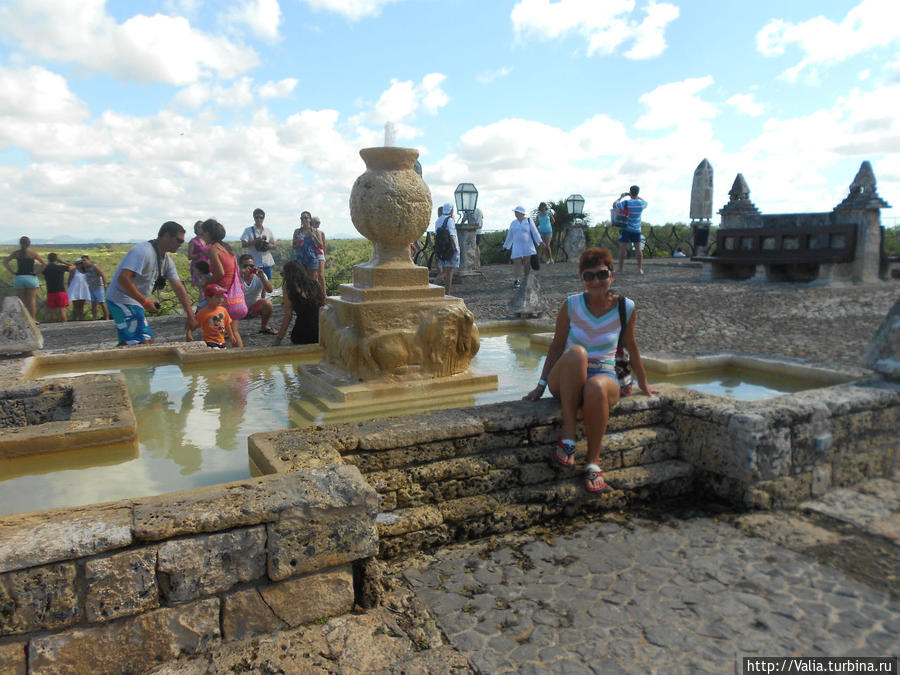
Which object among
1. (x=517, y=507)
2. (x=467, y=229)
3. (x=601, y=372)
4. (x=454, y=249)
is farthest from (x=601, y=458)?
(x=467, y=229)

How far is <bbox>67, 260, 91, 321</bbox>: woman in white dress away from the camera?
42.3ft

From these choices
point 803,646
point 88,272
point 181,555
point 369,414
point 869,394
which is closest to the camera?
point 181,555

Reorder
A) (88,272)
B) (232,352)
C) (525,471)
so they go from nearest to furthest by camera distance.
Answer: (525,471) < (232,352) < (88,272)

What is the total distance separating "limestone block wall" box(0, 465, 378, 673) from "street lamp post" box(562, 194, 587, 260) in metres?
18.9

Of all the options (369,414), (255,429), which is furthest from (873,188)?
(255,429)

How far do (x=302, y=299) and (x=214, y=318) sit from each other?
3.14 feet

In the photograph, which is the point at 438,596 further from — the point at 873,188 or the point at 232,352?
the point at 873,188

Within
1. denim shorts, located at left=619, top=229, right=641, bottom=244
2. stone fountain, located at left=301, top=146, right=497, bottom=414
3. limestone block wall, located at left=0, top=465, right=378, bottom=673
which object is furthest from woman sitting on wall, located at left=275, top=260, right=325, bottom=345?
denim shorts, located at left=619, top=229, right=641, bottom=244

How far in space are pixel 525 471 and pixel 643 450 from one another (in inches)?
33.6

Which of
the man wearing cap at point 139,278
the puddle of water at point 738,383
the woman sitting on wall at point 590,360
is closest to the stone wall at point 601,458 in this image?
the woman sitting on wall at point 590,360

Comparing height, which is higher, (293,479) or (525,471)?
(293,479)

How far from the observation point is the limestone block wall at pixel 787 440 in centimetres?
353

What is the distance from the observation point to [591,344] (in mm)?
3689

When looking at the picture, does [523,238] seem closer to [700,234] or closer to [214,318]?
[214,318]
